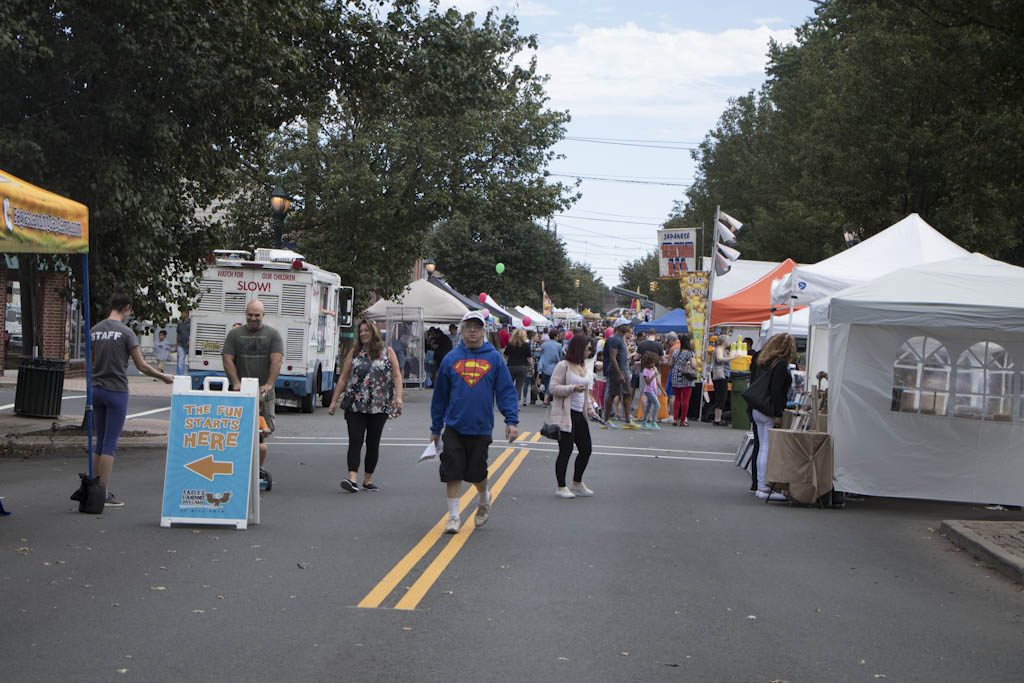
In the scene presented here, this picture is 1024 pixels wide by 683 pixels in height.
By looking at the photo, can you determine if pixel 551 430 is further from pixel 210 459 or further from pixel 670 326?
pixel 670 326

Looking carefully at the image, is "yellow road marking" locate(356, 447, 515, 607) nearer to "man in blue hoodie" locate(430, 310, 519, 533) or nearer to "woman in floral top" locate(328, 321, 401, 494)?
"man in blue hoodie" locate(430, 310, 519, 533)

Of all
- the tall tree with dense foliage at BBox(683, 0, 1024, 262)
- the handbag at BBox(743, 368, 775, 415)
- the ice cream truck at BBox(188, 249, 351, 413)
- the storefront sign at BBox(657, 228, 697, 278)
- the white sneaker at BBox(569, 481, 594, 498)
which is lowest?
the white sneaker at BBox(569, 481, 594, 498)

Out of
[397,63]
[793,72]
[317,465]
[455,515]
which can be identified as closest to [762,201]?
[793,72]

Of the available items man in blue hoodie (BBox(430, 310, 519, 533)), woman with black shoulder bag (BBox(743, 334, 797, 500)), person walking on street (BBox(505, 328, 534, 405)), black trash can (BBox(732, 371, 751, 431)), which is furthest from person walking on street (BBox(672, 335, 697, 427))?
man in blue hoodie (BBox(430, 310, 519, 533))

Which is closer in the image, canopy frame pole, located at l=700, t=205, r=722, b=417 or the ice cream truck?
the ice cream truck

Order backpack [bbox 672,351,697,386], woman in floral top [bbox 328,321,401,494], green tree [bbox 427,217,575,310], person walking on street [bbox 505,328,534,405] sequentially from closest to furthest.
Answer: woman in floral top [bbox 328,321,401,494] < backpack [bbox 672,351,697,386] < person walking on street [bbox 505,328,534,405] < green tree [bbox 427,217,575,310]

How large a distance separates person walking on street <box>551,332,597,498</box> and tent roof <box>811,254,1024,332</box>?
2636mm

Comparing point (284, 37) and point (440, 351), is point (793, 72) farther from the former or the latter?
point (284, 37)

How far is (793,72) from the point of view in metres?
55.3

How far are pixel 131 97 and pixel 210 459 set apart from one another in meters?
7.05

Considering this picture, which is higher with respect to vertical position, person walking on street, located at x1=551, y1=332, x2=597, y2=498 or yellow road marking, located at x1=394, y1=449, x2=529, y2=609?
person walking on street, located at x1=551, y1=332, x2=597, y2=498

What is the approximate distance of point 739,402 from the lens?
23.2 meters

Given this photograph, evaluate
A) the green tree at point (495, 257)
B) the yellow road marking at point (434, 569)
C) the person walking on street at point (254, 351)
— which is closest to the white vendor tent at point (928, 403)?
the yellow road marking at point (434, 569)

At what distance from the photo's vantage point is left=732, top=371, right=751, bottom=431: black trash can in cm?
2225
